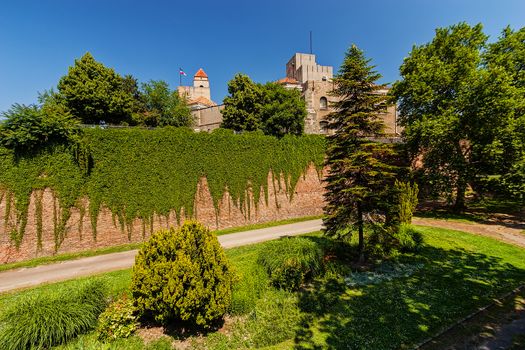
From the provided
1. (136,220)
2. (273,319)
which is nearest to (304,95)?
(136,220)

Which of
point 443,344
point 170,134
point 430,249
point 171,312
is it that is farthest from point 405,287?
point 170,134

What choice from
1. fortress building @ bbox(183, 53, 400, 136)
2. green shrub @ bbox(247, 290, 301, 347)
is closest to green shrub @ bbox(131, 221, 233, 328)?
green shrub @ bbox(247, 290, 301, 347)

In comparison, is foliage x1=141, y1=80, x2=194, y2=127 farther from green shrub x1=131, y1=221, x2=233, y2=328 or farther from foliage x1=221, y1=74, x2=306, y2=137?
green shrub x1=131, y1=221, x2=233, y2=328

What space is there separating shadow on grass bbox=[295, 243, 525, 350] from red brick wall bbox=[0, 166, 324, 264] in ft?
19.5

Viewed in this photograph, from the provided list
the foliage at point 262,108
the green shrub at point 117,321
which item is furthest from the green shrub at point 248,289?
the foliage at point 262,108

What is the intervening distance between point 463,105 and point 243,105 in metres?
20.7

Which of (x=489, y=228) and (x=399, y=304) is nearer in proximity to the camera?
(x=399, y=304)

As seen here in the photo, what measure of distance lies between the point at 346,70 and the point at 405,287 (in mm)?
7673

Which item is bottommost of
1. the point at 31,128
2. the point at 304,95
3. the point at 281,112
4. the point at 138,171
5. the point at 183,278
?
the point at 183,278

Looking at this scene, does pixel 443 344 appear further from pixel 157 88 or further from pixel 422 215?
pixel 157 88

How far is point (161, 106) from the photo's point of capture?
34531 mm

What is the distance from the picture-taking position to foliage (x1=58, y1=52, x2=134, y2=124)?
23.1 m

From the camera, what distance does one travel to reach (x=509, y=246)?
444 inches

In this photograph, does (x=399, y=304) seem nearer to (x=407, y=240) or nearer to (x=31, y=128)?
(x=407, y=240)
